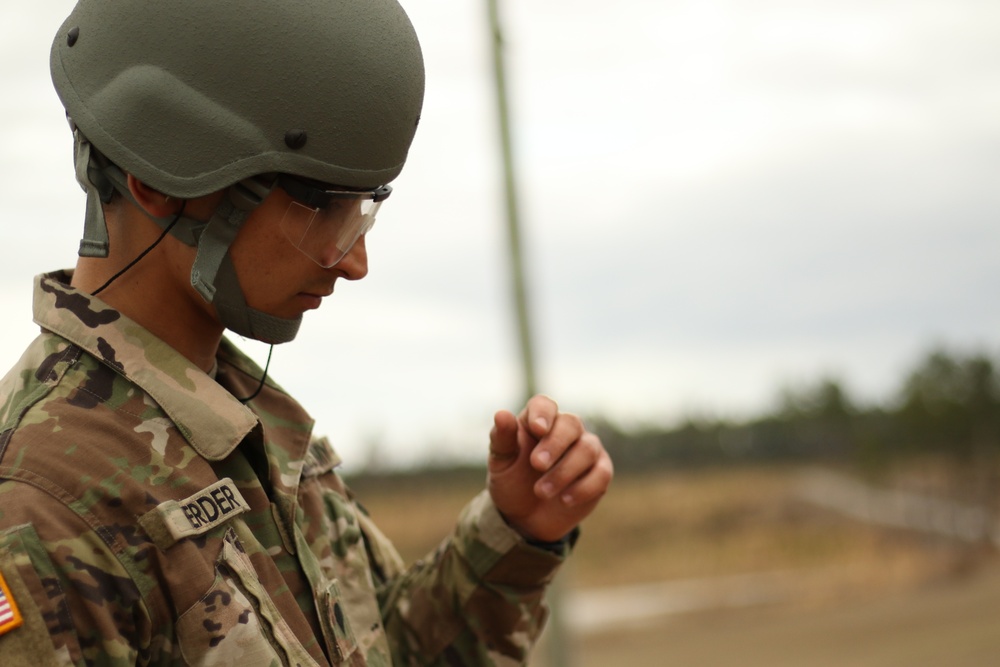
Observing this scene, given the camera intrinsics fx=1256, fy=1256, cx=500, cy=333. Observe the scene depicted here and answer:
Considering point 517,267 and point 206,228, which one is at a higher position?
point 206,228

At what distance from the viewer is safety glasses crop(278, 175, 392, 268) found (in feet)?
6.98

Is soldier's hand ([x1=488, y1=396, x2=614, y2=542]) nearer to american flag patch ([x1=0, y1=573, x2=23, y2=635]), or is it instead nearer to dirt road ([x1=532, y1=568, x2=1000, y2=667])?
american flag patch ([x1=0, y1=573, x2=23, y2=635])

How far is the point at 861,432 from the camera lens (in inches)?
1545

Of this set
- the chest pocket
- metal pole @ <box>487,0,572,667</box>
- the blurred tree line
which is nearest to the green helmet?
the chest pocket

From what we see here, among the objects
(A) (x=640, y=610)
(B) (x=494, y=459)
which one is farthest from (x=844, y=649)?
(B) (x=494, y=459)

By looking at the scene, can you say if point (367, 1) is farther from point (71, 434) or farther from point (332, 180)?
point (71, 434)

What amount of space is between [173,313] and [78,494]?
43cm

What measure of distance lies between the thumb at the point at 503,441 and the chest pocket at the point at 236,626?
0.59 meters

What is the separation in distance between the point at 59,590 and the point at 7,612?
7 centimetres

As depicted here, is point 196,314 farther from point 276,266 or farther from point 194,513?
point 194,513

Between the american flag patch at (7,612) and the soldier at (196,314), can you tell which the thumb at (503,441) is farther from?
the american flag patch at (7,612)

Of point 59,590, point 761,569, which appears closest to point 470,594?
point 59,590

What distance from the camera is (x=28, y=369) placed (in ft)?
6.62

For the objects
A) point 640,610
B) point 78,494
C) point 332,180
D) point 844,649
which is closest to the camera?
point 78,494
